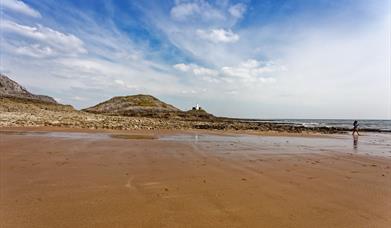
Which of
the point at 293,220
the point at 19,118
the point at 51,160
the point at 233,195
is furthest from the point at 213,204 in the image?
the point at 19,118

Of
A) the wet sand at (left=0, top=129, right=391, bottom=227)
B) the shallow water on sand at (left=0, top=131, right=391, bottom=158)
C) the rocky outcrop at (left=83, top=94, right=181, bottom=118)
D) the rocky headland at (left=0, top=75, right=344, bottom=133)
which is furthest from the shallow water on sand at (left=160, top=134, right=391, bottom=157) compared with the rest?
the rocky outcrop at (left=83, top=94, right=181, bottom=118)

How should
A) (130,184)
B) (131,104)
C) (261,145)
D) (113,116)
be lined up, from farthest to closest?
(131,104), (113,116), (261,145), (130,184)

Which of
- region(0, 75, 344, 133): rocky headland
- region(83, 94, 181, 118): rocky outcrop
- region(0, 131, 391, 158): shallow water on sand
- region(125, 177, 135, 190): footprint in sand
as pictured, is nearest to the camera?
region(125, 177, 135, 190): footprint in sand

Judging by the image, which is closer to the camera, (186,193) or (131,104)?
(186,193)

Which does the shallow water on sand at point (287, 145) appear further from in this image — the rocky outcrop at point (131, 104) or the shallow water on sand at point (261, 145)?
the rocky outcrop at point (131, 104)

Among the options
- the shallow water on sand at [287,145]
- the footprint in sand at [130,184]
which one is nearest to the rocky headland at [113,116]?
the shallow water on sand at [287,145]

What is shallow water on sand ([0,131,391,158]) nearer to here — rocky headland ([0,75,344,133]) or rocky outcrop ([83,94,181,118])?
rocky headland ([0,75,344,133])

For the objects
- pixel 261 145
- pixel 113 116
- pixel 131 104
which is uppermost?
pixel 131 104

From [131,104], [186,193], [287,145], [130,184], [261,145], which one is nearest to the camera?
[186,193]

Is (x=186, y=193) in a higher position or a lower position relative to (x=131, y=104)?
lower

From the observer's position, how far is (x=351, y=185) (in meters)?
6.07

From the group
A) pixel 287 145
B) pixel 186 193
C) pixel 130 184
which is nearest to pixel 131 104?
pixel 287 145

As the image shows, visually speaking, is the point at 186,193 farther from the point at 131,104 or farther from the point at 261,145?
the point at 131,104

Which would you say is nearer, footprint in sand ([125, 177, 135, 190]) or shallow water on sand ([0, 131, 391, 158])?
footprint in sand ([125, 177, 135, 190])
